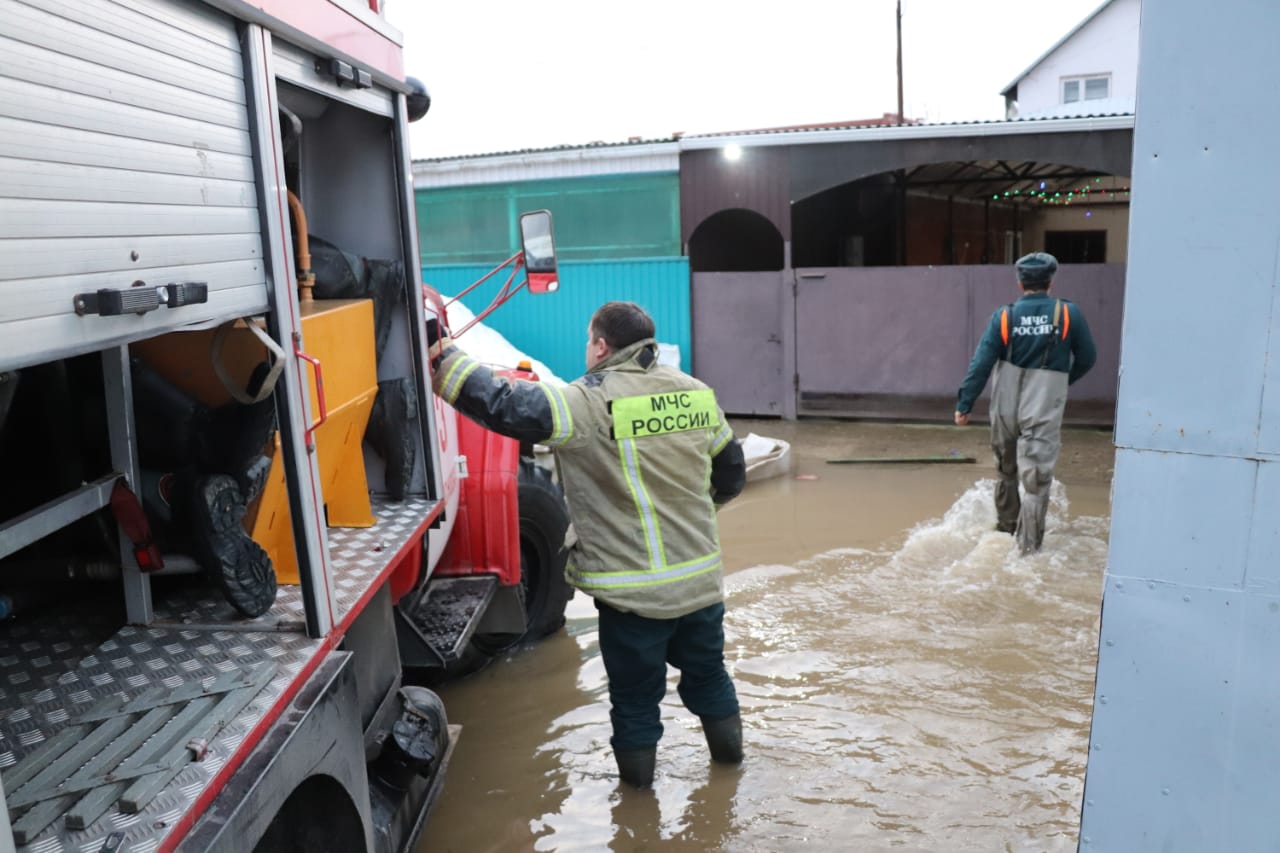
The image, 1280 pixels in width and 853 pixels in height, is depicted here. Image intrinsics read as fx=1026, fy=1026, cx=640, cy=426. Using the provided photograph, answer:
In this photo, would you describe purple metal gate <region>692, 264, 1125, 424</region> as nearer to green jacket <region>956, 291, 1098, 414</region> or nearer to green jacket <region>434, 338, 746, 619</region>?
green jacket <region>956, 291, 1098, 414</region>

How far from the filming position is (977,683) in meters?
5.03

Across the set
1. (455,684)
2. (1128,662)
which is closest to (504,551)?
(455,684)

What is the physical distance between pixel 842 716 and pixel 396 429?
7.90 feet

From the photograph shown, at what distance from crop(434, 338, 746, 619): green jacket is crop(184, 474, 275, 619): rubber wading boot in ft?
3.27

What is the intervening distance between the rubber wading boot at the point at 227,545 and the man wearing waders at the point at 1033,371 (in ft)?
16.5

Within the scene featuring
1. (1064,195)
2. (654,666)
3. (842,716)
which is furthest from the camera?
(1064,195)

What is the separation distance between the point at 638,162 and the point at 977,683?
9664 millimetres

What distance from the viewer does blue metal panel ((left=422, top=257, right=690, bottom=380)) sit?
43.4 ft

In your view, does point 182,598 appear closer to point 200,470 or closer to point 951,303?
point 200,470

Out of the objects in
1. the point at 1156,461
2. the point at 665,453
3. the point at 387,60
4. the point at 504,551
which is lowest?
the point at 504,551

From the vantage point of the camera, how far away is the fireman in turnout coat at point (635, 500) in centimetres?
375

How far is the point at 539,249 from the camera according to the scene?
4.30m

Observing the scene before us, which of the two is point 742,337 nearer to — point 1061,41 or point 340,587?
point 340,587

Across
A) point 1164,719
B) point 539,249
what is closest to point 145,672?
point 539,249
